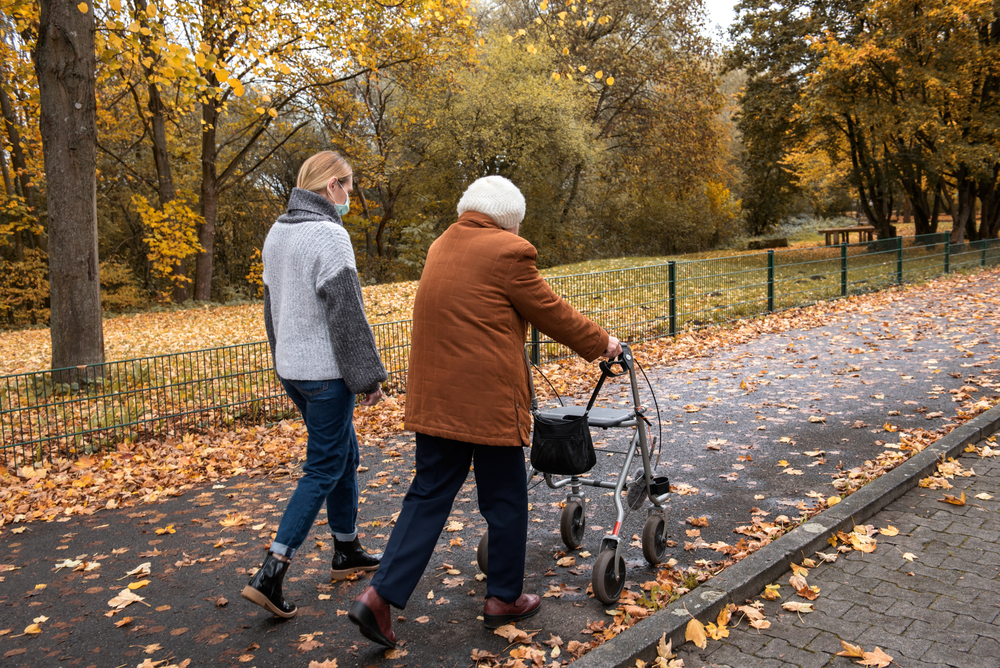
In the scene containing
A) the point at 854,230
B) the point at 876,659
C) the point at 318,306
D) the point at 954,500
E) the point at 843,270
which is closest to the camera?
the point at 876,659

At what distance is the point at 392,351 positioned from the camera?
8.15 metres

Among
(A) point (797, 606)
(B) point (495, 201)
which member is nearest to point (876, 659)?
(A) point (797, 606)

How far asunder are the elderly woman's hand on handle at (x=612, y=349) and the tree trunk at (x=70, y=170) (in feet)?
22.9

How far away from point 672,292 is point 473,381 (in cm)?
828

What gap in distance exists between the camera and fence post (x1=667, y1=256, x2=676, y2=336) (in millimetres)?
10727

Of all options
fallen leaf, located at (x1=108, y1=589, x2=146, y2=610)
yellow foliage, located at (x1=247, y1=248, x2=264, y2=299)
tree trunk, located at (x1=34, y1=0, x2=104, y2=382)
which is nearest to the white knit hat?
fallen leaf, located at (x1=108, y1=589, x2=146, y2=610)

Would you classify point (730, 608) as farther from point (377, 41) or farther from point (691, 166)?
point (691, 166)

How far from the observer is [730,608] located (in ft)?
11.2

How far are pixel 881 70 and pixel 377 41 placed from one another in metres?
14.9

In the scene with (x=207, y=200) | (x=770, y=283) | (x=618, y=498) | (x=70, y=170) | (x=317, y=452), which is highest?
(x=207, y=200)

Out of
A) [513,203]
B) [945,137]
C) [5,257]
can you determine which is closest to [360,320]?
[513,203]

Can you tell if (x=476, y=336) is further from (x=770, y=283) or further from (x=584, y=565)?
(x=770, y=283)

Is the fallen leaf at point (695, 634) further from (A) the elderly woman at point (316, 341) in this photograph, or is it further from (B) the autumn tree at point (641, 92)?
(B) the autumn tree at point (641, 92)

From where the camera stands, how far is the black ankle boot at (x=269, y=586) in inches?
131
